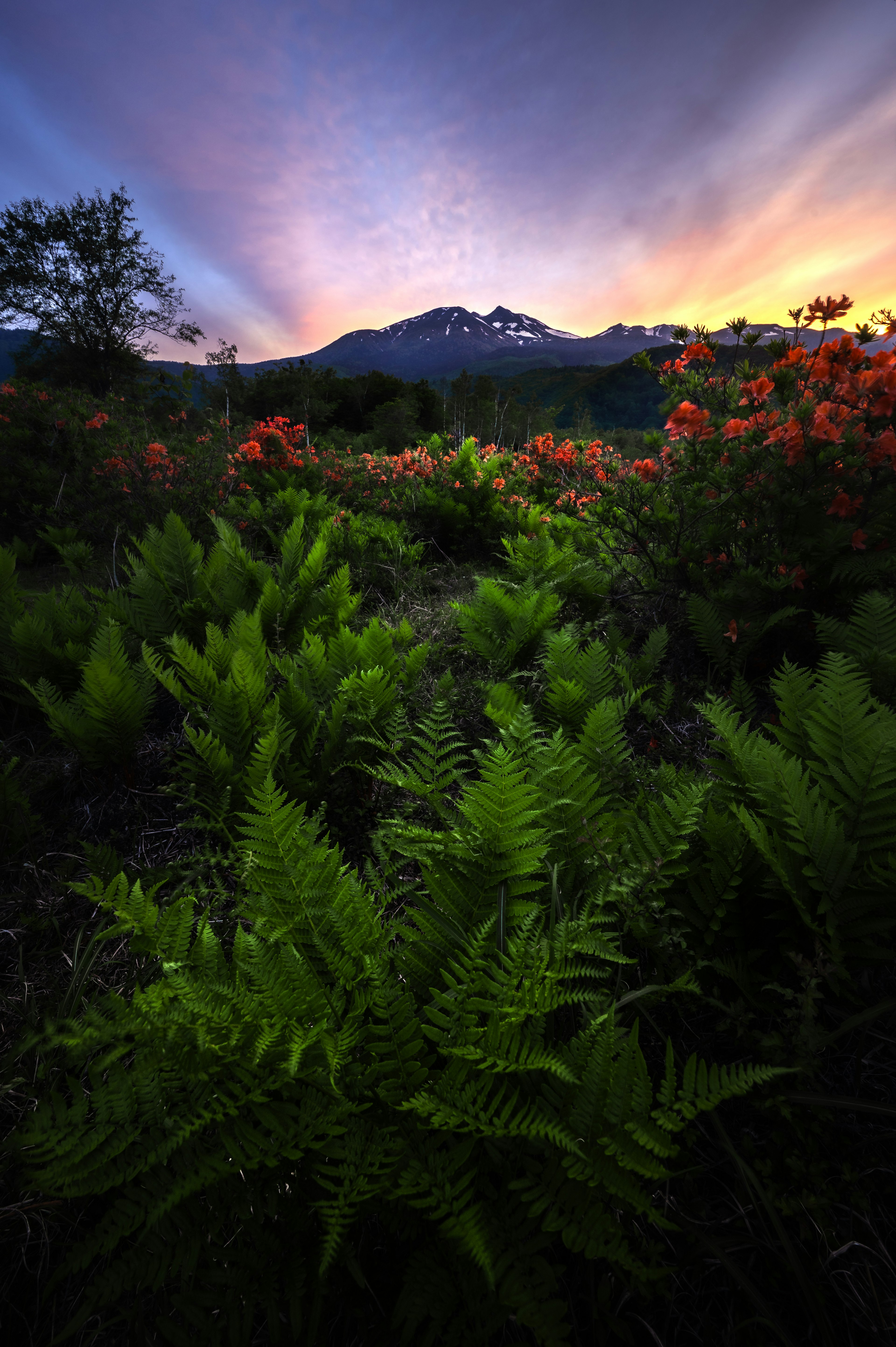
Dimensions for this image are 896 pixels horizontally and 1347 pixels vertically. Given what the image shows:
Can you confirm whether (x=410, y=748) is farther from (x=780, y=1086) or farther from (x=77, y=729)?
(x=780, y=1086)

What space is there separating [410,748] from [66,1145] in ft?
4.31

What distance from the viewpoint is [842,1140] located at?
2.48 ft

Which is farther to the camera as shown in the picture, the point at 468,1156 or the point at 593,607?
the point at 593,607

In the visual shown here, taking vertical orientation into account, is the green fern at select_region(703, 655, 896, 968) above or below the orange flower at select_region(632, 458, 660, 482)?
below

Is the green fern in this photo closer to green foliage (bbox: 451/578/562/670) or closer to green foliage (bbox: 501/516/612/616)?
green foliage (bbox: 451/578/562/670)

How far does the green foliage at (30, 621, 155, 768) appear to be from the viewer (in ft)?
5.16

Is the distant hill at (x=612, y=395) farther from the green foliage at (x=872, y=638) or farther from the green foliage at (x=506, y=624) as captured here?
the green foliage at (x=872, y=638)

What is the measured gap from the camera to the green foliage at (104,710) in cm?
157

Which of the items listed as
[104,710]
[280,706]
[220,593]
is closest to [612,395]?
[220,593]

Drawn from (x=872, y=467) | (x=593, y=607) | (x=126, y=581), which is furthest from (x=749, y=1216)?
(x=126, y=581)

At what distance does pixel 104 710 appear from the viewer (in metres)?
1.60

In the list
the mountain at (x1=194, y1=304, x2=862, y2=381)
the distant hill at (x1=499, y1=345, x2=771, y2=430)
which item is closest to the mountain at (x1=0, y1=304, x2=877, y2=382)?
the mountain at (x1=194, y1=304, x2=862, y2=381)

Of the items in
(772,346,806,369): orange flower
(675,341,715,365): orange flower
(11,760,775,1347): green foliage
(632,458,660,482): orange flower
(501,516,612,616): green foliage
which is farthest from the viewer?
(501,516,612,616): green foliage

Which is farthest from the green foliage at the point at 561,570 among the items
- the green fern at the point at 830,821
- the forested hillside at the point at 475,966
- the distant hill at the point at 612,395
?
the distant hill at the point at 612,395
